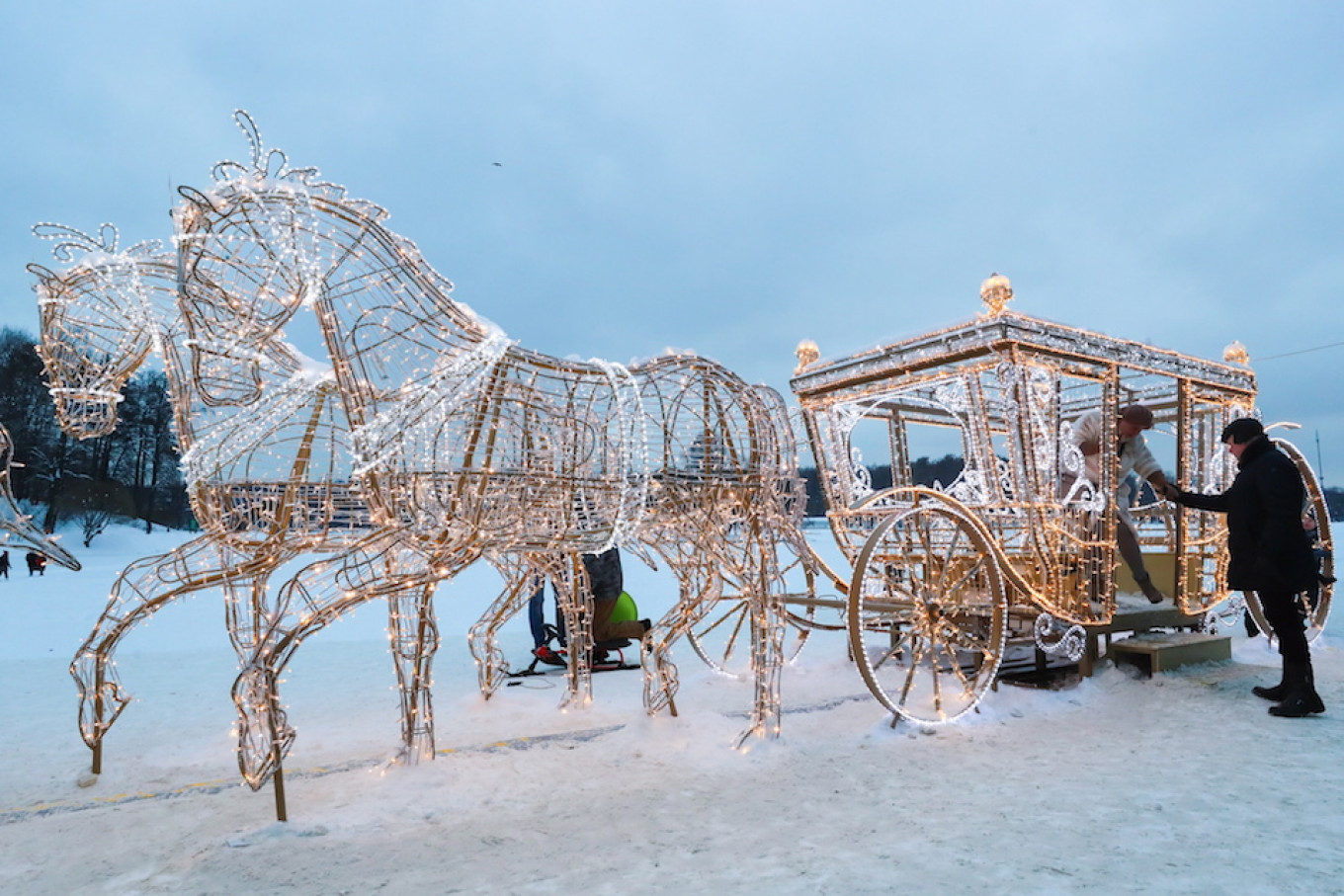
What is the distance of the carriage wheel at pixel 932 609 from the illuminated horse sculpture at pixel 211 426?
2860 mm

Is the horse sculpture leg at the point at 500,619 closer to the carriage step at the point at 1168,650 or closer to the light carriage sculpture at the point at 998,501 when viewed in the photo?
the light carriage sculpture at the point at 998,501

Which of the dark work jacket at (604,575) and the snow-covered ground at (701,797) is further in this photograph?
the dark work jacket at (604,575)

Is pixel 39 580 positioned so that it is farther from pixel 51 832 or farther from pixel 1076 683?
pixel 1076 683

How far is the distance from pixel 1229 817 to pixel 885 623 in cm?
297

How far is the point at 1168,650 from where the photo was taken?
6156 mm

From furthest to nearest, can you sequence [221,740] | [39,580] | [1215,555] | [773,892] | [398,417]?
[39,580]
[1215,555]
[221,740]
[398,417]
[773,892]

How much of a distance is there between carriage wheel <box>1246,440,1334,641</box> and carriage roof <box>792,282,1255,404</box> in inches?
37.6

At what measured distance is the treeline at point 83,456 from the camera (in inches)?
910

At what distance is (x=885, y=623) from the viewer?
6.27 metres

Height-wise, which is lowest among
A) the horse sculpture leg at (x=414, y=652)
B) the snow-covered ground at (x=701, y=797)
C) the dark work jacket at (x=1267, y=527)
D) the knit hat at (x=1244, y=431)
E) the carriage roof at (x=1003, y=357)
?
the snow-covered ground at (x=701, y=797)

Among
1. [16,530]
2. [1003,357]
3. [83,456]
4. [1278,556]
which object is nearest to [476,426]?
[16,530]

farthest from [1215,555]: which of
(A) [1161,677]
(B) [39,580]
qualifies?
(B) [39,580]

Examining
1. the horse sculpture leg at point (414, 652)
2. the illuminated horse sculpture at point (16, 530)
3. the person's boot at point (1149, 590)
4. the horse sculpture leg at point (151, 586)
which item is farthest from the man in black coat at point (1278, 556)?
the illuminated horse sculpture at point (16, 530)

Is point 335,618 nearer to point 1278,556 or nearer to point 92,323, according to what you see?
point 92,323
